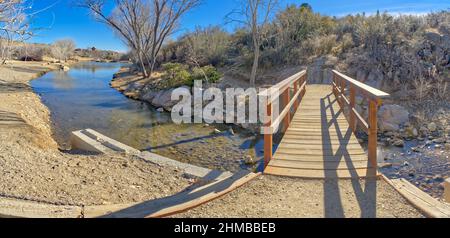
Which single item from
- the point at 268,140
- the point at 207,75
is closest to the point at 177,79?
the point at 207,75

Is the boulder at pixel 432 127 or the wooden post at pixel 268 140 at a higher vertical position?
the wooden post at pixel 268 140

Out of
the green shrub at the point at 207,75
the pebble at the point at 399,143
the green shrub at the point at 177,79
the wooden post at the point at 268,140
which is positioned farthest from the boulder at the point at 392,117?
the green shrub at the point at 177,79

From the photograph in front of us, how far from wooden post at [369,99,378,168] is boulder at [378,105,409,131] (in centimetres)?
575

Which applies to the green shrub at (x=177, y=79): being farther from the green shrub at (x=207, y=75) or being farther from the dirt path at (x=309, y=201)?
the dirt path at (x=309, y=201)

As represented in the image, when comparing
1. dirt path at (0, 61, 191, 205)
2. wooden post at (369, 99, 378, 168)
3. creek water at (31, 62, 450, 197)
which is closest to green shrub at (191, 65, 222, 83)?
creek water at (31, 62, 450, 197)

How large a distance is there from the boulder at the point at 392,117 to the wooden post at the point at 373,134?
18.9ft

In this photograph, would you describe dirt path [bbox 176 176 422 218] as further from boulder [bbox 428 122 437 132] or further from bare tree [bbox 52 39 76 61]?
bare tree [bbox 52 39 76 61]

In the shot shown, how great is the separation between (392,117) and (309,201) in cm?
796

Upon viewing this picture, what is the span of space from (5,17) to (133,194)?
123 inches

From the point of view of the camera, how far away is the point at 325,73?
55.1 feet

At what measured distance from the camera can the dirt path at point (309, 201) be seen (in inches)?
134

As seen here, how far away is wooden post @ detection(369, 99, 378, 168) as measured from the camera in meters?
4.55
